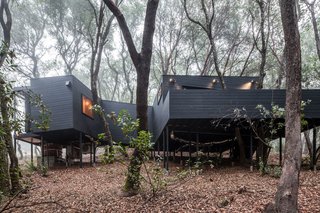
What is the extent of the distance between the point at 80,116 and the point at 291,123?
37.9ft

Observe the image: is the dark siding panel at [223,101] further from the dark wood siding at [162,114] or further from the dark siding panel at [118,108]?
the dark siding panel at [118,108]

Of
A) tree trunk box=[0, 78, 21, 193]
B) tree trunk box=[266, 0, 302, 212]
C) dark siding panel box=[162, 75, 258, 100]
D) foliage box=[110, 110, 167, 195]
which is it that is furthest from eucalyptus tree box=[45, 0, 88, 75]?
tree trunk box=[266, 0, 302, 212]

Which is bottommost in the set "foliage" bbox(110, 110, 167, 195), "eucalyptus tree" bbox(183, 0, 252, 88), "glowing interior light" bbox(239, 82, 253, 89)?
"foliage" bbox(110, 110, 167, 195)

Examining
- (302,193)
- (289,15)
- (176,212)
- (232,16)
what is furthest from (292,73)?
(232,16)

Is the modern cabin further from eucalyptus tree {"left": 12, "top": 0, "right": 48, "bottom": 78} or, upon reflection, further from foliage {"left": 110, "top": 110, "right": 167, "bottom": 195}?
eucalyptus tree {"left": 12, "top": 0, "right": 48, "bottom": 78}

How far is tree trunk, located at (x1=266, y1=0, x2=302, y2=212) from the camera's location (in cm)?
385

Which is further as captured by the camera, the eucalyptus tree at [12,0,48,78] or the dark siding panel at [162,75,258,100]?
the eucalyptus tree at [12,0,48,78]

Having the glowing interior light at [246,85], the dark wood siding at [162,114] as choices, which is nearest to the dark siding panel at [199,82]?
the glowing interior light at [246,85]

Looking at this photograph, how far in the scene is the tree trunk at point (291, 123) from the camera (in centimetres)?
385

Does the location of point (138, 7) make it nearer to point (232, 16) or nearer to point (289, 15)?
point (232, 16)

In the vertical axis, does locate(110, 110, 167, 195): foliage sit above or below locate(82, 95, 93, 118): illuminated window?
below

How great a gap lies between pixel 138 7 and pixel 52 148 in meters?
11.2

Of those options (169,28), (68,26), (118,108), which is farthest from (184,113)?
(68,26)

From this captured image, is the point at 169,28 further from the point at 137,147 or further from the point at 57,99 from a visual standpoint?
the point at 137,147
